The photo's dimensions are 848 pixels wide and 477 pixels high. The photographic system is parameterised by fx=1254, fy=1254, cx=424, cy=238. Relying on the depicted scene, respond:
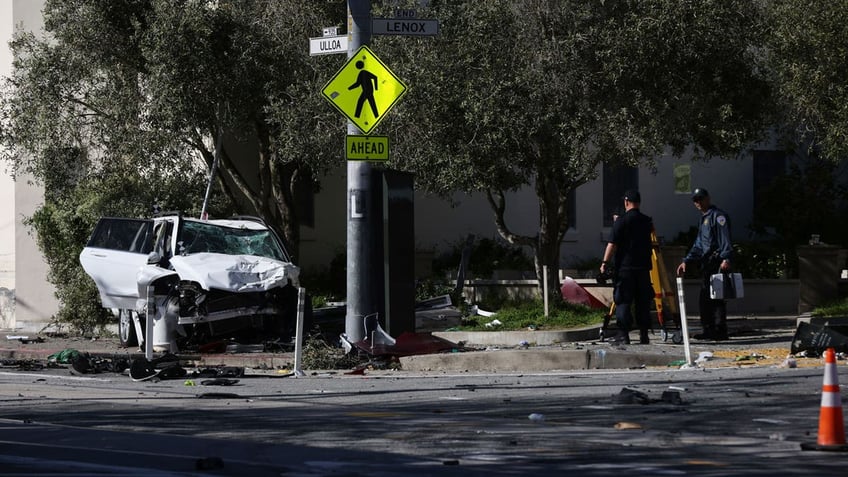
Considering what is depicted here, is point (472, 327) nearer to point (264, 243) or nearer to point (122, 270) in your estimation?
point (264, 243)

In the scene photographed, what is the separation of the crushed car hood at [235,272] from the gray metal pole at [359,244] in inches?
73.2

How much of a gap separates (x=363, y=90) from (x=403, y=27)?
39.7 inches

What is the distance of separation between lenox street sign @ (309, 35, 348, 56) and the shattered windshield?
12.1ft

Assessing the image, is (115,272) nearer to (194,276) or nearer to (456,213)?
(194,276)

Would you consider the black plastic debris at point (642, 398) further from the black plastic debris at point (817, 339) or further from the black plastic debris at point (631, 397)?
the black plastic debris at point (817, 339)

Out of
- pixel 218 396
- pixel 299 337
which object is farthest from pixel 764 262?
pixel 218 396

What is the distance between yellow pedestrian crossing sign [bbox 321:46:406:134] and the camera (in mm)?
14837

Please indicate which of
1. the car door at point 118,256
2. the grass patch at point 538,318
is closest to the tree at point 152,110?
the car door at point 118,256

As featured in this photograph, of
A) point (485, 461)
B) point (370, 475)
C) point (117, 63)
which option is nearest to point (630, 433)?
point (485, 461)

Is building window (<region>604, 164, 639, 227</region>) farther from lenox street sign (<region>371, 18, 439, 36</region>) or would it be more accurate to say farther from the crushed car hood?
lenox street sign (<region>371, 18, 439, 36</region>)

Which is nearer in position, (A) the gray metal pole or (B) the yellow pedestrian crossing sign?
(B) the yellow pedestrian crossing sign

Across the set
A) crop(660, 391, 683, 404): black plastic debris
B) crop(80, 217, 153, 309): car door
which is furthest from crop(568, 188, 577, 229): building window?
crop(660, 391, 683, 404): black plastic debris

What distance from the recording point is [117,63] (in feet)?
69.3

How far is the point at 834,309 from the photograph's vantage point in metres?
20.1
